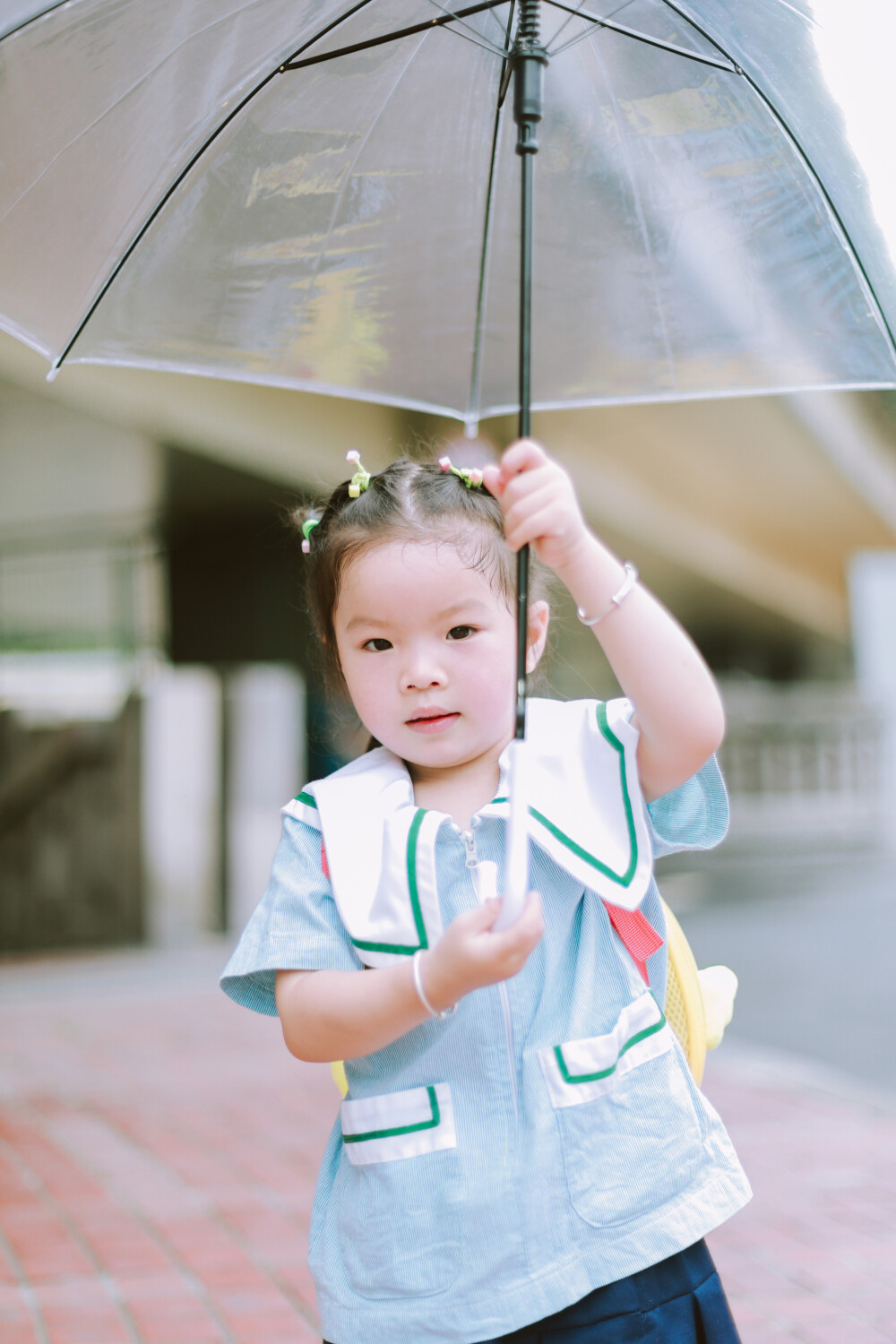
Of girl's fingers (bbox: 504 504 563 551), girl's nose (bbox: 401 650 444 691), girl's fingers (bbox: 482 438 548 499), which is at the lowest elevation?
girl's nose (bbox: 401 650 444 691)

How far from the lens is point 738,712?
11.9 m

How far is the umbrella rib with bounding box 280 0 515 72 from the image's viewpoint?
65.8 inches

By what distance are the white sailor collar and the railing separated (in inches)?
400

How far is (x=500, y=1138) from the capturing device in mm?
1478

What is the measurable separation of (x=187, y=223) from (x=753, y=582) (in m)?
13.0

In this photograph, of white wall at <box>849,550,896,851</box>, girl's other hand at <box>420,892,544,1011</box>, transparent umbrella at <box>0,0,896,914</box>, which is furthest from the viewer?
white wall at <box>849,550,896,851</box>

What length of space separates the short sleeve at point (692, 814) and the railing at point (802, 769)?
10.1m

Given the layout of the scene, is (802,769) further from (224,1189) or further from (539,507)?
(539,507)

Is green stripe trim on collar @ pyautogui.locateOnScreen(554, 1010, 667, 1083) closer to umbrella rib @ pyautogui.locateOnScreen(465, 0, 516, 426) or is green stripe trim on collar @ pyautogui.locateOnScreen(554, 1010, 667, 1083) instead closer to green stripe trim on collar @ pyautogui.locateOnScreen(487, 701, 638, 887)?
green stripe trim on collar @ pyautogui.locateOnScreen(487, 701, 638, 887)

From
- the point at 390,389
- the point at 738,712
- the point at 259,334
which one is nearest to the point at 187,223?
the point at 259,334

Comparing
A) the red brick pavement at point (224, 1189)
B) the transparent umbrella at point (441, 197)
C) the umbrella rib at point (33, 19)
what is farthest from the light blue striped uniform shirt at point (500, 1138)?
the red brick pavement at point (224, 1189)

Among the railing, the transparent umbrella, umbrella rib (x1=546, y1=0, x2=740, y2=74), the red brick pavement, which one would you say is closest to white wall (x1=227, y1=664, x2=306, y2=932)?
the red brick pavement


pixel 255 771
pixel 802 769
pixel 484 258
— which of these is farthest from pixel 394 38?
pixel 802 769

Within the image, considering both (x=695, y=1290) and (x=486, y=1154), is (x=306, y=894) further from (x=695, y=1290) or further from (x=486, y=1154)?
(x=695, y=1290)
